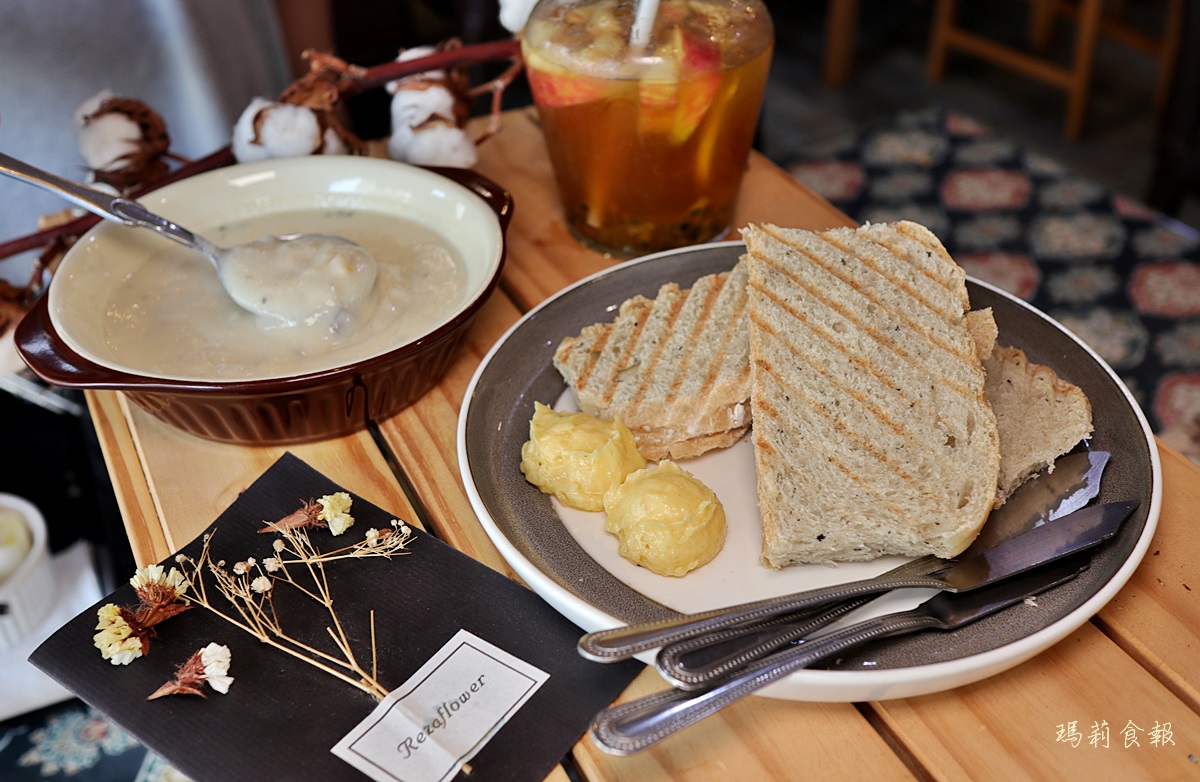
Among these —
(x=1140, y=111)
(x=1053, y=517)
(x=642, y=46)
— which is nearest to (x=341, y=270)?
(x=642, y=46)

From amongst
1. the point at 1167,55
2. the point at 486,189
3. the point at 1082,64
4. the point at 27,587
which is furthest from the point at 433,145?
the point at 1167,55

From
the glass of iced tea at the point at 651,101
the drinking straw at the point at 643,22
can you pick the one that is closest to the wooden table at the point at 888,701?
the glass of iced tea at the point at 651,101

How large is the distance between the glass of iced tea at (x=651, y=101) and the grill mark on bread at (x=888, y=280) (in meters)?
0.18

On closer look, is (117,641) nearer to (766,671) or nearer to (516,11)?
(766,671)

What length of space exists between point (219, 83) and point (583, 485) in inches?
60.5

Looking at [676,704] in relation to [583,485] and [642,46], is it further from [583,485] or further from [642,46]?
[642,46]

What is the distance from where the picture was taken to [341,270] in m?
1.08

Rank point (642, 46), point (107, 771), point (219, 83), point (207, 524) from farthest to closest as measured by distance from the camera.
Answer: point (219, 83) → point (107, 771) → point (642, 46) → point (207, 524)

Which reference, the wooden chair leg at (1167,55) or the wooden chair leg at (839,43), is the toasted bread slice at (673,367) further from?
the wooden chair leg at (839,43)

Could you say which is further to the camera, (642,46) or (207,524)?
(642,46)

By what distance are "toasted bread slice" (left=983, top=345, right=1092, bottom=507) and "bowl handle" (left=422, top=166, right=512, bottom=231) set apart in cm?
58

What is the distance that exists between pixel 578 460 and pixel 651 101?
47 centimetres

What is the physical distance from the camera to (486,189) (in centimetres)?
124

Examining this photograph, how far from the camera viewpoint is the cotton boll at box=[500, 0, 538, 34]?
131cm
